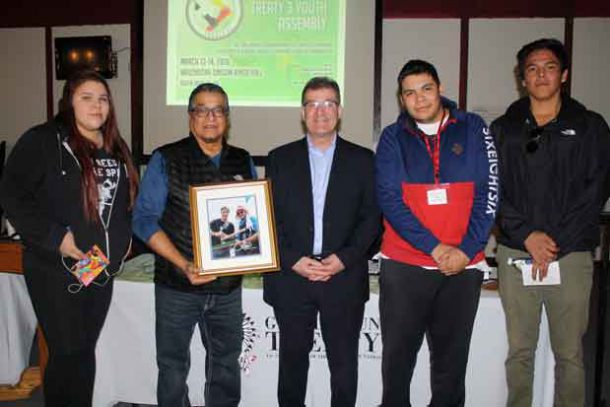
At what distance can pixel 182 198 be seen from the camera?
2.32 m

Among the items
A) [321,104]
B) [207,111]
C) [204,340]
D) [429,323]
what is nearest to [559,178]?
[429,323]

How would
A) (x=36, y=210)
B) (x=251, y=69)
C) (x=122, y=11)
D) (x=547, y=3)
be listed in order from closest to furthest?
(x=36, y=210)
(x=251, y=69)
(x=547, y=3)
(x=122, y=11)

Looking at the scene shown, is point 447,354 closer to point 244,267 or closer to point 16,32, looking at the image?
point 244,267

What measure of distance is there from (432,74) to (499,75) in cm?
448

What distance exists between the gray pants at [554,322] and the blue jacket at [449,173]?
0.35 metres

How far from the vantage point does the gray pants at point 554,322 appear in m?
2.41

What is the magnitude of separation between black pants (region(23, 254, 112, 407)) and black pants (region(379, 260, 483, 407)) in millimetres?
1302

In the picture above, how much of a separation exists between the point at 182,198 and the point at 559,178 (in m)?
1.71

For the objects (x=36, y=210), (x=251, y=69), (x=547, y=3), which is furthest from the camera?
(x=547, y=3)

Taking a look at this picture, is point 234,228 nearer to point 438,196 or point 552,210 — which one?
point 438,196

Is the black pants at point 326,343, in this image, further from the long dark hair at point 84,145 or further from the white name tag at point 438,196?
the long dark hair at point 84,145

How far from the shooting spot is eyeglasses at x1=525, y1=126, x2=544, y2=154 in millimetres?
2402

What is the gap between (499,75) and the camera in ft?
20.6

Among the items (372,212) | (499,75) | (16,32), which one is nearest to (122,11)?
(16,32)
